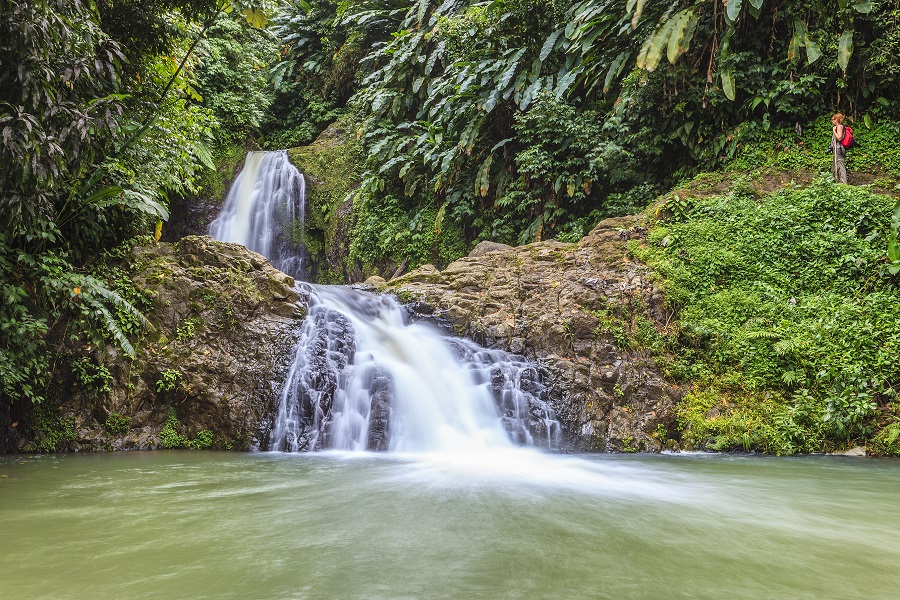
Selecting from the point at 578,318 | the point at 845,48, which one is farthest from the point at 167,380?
the point at 845,48

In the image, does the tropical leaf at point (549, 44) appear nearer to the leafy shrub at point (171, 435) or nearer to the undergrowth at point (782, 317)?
the undergrowth at point (782, 317)

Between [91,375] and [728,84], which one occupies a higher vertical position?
[728,84]

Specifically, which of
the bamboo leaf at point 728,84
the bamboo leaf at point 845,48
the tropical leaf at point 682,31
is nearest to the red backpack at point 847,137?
the bamboo leaf at point 845,48

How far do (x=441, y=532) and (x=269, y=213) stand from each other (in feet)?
44.0

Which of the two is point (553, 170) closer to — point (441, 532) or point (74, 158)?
point (74, 158)

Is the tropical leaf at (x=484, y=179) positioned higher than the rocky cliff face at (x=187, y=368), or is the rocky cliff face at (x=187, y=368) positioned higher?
the tropical leaf at (x=484, y=179)

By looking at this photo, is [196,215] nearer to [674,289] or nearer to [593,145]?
[593,145]

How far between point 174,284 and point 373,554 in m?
5.90

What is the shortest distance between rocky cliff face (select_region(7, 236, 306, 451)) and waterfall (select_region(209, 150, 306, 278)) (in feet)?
22.6

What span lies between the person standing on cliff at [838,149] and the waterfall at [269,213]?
486 inches

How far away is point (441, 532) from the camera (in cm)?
316

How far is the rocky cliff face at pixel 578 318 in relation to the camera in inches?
284

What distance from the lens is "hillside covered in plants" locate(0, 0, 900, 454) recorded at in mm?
5504

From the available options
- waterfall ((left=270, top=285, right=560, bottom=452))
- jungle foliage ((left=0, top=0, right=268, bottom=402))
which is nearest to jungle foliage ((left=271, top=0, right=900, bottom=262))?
waterfall ((left=270, top=285, right=560, bottom=452))
